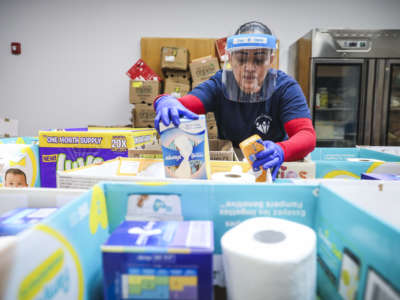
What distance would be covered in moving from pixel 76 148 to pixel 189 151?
2.08 feet

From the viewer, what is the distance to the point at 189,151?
884 mm

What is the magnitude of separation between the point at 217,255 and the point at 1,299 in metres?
0.43

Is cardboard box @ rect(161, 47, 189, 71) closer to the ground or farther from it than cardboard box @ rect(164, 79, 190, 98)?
farther from it

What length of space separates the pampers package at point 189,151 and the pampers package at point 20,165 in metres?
0.73

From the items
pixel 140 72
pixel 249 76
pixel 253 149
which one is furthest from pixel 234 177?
pixel 140 72

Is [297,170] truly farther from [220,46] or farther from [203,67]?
[220,46]

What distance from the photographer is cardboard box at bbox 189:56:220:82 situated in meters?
3.53

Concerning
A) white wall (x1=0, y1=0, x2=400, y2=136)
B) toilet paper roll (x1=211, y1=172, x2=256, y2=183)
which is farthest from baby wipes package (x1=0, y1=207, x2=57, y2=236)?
white wall (x1=0, y1=0, x2=400, y2=136)

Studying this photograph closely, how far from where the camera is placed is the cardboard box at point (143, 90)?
11.2ft

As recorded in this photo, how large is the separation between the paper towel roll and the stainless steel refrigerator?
3.22 m

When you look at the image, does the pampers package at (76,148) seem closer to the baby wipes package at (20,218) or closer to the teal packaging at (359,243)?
the baby wipes package at (20,218)

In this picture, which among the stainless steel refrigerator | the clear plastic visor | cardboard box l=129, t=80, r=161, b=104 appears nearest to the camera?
the clear plastic visor

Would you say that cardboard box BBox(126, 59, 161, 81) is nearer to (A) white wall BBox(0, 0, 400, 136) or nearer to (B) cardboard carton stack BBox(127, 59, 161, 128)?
(B) cardboard carton stack BBox(127, 59, 161, 128)

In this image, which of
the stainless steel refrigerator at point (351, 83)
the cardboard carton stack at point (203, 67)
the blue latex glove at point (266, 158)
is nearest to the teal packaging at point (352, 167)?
the blue latex glove at point (266, 158)
